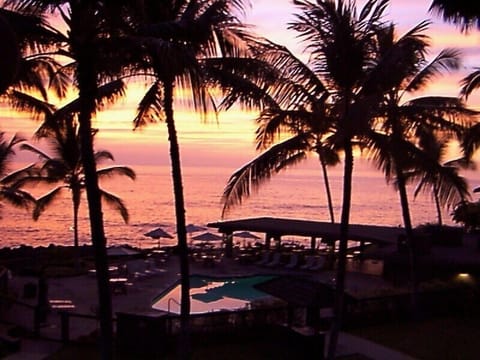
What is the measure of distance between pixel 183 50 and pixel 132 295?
599 inches

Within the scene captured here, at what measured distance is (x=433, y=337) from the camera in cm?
1630

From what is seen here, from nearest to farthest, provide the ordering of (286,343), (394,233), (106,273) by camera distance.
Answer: (106,273) < (286,343) < (394,233)

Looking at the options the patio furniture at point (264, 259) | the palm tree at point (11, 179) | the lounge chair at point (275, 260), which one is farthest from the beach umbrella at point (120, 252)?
the lounge chair at point (275, 260)

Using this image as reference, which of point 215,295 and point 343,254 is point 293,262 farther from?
point 343,254

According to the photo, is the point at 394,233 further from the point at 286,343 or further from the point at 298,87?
the point at 298,87

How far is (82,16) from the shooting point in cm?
970

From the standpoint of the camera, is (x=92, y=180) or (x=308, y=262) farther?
(x=308, y=262)

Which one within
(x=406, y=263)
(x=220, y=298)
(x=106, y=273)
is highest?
(x=106, y=273)

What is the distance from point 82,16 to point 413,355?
1033 cm

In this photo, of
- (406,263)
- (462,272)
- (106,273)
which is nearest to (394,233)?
(406,263)

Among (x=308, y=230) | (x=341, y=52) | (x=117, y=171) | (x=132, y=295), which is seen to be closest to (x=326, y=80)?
Answer: (x=341, y=52)

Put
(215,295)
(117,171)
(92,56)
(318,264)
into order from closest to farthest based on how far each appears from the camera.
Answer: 1. (92,56)
2. (215,295)
3. (318,264)
4. (117,171)

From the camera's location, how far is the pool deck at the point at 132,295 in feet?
49.2

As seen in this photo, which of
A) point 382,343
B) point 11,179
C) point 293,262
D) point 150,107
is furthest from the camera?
point 293,262
